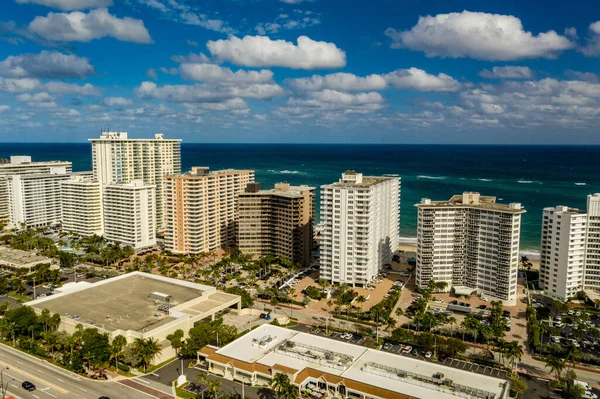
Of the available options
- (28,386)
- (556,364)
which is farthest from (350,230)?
(28,386)

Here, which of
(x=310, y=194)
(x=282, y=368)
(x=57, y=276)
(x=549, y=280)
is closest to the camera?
(x=282, y=368)

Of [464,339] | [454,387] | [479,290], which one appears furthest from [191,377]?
[479,290]

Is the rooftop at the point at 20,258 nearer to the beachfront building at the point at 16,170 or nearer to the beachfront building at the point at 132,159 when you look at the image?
the beachfront building at the point at 132,159

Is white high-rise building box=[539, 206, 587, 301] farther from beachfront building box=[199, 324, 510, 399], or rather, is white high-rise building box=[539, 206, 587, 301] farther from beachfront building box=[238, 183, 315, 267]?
beachfront building box=[238, 183, 315, 267]

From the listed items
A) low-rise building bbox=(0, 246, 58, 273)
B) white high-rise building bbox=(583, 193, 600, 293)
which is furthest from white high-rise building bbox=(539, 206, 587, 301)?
low-rise building bbox=(0, 246, 58, 273)

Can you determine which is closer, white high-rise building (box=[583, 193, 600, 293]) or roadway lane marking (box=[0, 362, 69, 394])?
roadway lane marking (box=[0, 362, 69, 394])

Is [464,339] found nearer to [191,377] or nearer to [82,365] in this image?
[191,377]
